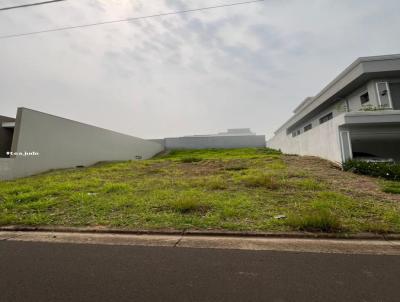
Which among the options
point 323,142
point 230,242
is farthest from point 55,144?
point 323,142

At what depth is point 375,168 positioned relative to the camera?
779cm

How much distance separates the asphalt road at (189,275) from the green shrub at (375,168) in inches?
238

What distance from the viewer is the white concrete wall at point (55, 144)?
9172mm

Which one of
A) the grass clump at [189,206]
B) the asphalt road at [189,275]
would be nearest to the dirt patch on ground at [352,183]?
the asphalt road at [189,275]

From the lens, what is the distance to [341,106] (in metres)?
13.9

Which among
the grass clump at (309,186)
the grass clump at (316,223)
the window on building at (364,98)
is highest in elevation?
the window on building at (364,98)

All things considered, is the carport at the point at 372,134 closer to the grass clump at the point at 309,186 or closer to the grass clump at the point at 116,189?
the grass clump at the point at 309,186

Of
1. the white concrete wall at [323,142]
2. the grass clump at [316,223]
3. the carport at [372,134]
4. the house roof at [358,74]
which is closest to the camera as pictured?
the grass clump at [316,223]

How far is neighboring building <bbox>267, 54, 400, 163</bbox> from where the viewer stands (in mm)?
8938

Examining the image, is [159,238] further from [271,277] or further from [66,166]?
[66,166]

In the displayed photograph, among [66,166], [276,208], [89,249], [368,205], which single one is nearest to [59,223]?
[89,249]

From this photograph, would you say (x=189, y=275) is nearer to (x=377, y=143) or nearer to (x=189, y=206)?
(x=189, y=206)

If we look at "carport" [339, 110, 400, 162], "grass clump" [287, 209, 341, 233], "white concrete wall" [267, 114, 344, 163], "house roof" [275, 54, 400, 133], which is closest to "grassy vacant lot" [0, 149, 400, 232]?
"grass clump" [287, 209, 341, 233]

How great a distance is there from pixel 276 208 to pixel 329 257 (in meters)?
1.73
